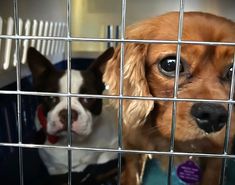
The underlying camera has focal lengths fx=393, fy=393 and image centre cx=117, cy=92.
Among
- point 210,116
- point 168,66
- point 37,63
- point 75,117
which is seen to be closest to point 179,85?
point 168,66

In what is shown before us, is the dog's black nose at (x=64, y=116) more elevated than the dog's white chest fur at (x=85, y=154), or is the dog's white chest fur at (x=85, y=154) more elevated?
the dog's black nose at (x=64, y=116)

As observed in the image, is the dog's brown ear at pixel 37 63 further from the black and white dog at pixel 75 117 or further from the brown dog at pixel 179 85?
the brown dog at pixel 179 85

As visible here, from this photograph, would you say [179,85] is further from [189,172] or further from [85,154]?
[85,154]

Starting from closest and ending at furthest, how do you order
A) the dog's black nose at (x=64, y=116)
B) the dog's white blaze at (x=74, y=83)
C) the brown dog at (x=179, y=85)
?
the brown dog at (x=179, y=85) < the dog's black nose at (x=64, y=116) < the dog's white blaze at (x=74, y=83)

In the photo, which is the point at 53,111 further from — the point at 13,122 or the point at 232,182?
the point at 232,182

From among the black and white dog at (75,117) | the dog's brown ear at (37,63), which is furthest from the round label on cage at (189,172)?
the dog's brown ear at (37,63)

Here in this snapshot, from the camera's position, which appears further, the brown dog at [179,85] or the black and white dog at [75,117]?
the black and white dog at [75,117]

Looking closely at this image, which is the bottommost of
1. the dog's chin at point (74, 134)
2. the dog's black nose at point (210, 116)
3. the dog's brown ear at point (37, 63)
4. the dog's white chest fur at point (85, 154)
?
the dog's white chest fur at point (85, 154)

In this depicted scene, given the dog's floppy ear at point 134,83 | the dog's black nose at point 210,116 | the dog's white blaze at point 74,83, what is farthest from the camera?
the dog's white blaze at point 74,83

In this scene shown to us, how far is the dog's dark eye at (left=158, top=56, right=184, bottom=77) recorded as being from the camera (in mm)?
1016

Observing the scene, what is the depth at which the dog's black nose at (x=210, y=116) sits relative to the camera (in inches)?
32.8

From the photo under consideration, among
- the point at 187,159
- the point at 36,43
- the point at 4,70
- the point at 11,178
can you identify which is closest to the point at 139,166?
the point at 187,159

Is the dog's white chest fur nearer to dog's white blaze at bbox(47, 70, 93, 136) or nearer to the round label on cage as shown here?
dog's white blaze at bbox(47, 70, 93, 136)

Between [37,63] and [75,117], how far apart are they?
237mm
